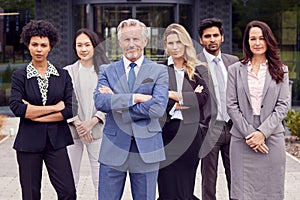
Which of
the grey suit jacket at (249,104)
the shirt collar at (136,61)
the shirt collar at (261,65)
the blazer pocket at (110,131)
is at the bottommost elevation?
the blazer pocket at (110,131)

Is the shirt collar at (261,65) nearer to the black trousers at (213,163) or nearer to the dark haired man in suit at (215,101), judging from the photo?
the dark haired man in suit at (215,101)

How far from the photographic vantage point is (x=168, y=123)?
5586 mm

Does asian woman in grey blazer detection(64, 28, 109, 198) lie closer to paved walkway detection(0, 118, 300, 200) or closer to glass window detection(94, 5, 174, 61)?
paved walkway detection(0, 118, 300, 200)

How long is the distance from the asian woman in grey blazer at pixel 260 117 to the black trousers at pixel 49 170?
154 centimetres

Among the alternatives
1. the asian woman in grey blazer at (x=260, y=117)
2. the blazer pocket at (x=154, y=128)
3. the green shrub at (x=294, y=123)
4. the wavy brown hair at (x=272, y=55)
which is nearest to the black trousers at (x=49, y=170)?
the blazer pocket at (x=154, y=128)

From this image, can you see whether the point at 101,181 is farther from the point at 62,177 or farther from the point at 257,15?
the point at 257,15

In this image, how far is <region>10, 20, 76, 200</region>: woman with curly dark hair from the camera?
209 inches

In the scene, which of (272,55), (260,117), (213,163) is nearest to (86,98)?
(213,163)

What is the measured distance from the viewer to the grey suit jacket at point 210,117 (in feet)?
19.4

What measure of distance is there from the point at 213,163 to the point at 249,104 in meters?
1.13

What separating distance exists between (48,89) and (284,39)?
439 inches

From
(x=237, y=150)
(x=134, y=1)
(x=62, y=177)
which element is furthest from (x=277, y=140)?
(x=134, y=1)

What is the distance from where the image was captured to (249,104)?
545cm

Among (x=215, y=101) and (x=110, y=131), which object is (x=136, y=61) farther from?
(x=215, y=101)
